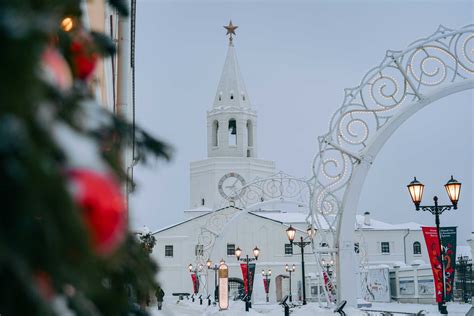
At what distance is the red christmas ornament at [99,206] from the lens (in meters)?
1.02

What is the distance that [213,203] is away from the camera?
86250 mm

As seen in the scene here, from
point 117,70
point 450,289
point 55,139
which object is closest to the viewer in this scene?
point 55,139

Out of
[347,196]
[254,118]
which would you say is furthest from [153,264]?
[254,118]

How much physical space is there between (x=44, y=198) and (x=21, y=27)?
0.75ft

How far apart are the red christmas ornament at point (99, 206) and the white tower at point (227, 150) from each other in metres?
84.0

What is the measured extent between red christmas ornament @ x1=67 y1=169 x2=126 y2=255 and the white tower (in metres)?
84.0

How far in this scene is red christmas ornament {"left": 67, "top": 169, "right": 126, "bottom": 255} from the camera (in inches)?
40.1

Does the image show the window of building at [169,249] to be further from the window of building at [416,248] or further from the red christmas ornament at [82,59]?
the red christmas ornament at [82,59]

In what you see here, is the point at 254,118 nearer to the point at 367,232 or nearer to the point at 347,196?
the point at 367,232

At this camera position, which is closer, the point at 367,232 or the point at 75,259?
the point at 75,259

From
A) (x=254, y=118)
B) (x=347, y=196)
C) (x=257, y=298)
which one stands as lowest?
(x=257, y=298)

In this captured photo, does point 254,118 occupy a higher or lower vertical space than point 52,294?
higher

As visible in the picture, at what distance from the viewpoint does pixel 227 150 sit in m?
89.1

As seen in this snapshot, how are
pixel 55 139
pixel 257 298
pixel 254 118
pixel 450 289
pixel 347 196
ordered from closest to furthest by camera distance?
pixel 55 139, pixel 347 196, pixel 450 289, pixel 257 298, pixel 254 118
